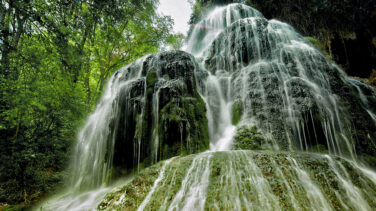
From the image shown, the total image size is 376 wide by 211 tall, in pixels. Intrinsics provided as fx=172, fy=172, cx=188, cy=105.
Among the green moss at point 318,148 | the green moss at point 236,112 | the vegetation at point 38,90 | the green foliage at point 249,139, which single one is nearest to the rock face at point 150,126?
the green foliage at point 249,139

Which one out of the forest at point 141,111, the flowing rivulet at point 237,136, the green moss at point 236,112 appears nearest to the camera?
the flowing rivulet at point 237,136

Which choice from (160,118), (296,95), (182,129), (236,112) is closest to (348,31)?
(296,95)

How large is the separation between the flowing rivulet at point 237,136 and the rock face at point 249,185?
16 millimetres

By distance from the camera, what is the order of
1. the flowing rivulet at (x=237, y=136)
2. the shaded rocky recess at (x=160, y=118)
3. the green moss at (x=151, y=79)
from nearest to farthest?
the flowing rivulet at (x=237, y=136)
the shaded rocky recess at (x=160, y=118)
the green moss at (x=151, y=79)

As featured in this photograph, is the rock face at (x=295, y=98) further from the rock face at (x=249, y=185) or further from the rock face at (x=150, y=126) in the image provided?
the rock face at (x=249, y=185)

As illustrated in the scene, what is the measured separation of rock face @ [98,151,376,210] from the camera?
2369 millimetres

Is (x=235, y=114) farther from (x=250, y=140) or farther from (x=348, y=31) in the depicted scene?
(x=348, y=31)

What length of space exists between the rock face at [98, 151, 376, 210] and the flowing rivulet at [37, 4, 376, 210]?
0.02 metres

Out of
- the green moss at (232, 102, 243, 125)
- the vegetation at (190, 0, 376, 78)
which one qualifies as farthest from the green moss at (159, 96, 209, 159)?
the vegetation at (190, 0, 376, 78)

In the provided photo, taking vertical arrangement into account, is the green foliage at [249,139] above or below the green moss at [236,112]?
below

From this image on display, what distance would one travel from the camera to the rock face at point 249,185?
237cm

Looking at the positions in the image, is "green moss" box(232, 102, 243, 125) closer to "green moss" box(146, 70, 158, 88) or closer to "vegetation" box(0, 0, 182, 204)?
"green moss" box(146, 70, 158, 88)

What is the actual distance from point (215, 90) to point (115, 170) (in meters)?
4.88

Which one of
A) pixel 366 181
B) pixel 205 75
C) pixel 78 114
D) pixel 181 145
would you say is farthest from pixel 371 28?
pixel 78 114
